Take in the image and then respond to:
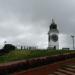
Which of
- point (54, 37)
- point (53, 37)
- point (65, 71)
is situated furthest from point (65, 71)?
point (53, 37)

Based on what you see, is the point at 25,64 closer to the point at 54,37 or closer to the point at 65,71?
the point at 65,71

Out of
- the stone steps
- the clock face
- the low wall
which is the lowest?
the stone steps

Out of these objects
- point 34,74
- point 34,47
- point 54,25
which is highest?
point 54,25

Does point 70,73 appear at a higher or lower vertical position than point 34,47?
lower

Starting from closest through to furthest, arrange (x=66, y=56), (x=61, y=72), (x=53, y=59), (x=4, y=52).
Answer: (x=61, y=72)
(x=53, y=59)
(x=66, y=56)
(x=4, y=52)

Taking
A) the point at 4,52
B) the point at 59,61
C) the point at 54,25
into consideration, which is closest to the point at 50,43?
the point at 54,25

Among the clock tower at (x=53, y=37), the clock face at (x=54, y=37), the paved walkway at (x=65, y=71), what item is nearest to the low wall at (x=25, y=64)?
the paved walkway at (x=65, y=71)

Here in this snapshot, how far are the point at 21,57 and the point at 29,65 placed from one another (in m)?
3.35

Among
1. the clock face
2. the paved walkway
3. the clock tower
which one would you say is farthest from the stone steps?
the clock tower

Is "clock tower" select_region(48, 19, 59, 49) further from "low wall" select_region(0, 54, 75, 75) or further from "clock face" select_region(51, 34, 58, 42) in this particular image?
"low wall" select_region(0, 54, 75, 75)

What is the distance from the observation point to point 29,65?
65.1 feet

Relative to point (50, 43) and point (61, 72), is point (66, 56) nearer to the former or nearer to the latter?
point (61, 72)

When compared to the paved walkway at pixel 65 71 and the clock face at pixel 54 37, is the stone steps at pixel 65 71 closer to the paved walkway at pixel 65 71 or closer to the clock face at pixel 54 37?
the paved walkway at pixel 65 71

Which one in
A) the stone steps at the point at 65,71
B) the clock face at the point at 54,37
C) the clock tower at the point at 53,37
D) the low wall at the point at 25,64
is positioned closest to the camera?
the low wall at the point at 25,64
